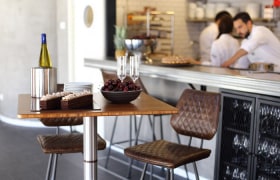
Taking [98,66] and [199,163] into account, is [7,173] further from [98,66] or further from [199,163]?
[199,163]

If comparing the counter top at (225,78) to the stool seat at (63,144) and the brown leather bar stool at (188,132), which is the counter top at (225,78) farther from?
the stool seat at (63,144)

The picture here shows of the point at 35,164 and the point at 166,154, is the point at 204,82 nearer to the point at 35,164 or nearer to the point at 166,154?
the point at 166,154

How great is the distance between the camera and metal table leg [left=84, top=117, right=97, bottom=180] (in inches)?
102

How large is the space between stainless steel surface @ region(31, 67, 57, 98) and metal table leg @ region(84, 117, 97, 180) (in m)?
0.29

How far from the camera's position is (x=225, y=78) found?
3.40m

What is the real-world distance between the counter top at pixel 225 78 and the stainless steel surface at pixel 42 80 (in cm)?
138

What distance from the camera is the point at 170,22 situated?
684cm

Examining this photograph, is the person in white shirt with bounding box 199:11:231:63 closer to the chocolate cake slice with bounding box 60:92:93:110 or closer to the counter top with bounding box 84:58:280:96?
the counter top with bounding box 84:58:280:96

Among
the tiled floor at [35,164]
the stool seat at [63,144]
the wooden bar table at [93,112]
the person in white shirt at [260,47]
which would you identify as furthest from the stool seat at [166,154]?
the person in white shirt at [260,47]

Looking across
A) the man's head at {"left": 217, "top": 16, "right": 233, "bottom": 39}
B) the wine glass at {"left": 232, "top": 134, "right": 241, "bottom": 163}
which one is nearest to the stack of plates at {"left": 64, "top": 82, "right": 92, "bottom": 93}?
the wine glass at {"left": 232, "top": 134, "right": 241, "bottom": 163}

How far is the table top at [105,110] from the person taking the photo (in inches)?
85.6

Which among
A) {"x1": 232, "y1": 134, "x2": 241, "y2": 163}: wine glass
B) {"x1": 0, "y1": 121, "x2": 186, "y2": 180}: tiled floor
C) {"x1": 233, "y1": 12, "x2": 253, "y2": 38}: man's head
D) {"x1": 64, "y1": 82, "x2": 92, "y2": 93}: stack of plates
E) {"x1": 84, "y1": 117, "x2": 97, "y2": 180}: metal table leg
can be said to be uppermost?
{"x1": 233, "y1": 12, "x2": 253, "y2": 38}: man's head

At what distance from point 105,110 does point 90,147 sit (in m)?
0.41

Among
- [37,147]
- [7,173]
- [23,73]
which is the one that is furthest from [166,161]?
[23,73]
